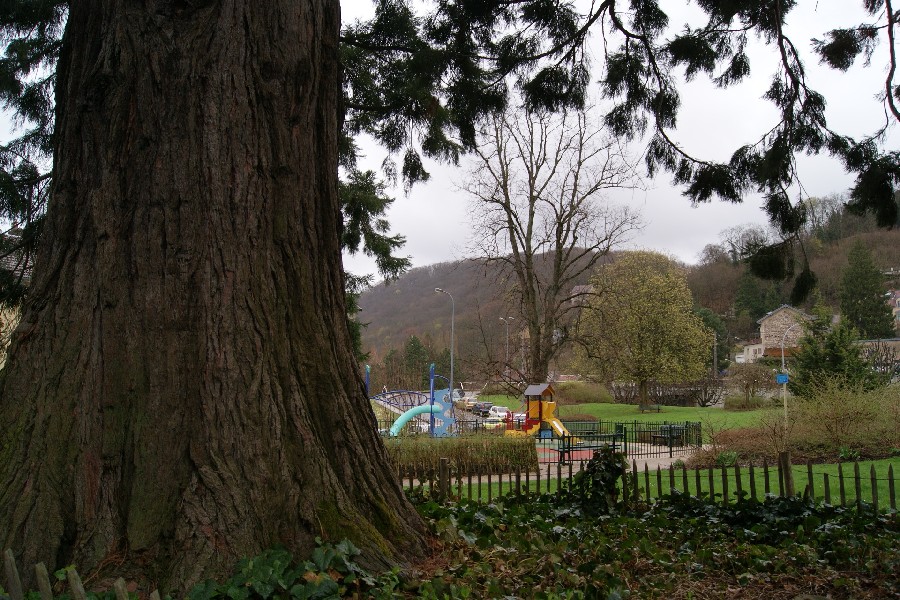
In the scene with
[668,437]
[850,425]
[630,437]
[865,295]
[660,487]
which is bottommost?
[630,437]

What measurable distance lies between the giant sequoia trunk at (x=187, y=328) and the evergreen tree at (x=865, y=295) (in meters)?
52.3

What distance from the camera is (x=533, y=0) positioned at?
23.0 ft

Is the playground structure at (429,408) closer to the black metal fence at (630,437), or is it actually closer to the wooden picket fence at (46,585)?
the black metal fence at (630,437)

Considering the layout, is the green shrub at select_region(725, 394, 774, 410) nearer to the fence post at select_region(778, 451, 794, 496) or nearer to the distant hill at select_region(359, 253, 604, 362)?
the distant hill at select_region(359, 253, 604, 362)

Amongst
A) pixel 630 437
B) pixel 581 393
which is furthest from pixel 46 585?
pixel 581 393

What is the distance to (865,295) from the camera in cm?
5253

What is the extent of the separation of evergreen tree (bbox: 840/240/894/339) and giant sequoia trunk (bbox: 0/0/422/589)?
2057 inches

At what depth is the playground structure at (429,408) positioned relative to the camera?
19.7 metres

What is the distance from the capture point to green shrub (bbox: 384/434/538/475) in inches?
543

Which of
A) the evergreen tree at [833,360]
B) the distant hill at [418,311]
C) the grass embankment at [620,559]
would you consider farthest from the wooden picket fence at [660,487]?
the distant hill at [418,311]

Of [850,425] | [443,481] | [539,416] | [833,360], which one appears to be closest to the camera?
[443,481]

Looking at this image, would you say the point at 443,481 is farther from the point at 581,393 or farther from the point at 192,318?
the point at 581,393

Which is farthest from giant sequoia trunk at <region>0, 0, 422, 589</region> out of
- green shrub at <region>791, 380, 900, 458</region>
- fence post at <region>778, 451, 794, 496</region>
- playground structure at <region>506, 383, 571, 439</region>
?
playground structure at <region>506, 383, 571, 439</region>

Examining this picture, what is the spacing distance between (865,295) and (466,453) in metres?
49.2
